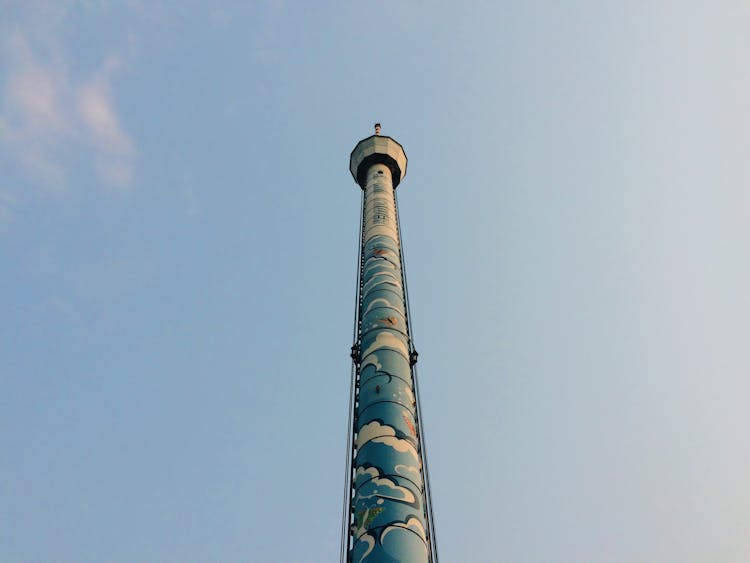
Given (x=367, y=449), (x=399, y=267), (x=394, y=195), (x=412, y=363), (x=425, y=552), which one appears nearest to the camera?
(x=425, y=552)

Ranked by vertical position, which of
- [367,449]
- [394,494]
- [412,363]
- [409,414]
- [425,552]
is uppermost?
[412,363]

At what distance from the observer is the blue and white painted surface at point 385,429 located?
1199 cm

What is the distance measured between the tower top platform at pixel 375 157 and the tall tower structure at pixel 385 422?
368cm

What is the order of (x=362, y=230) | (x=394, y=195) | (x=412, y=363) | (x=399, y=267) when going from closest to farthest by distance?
(x=412, y=363) → (x=399, y=267) → (x=362, y=230) → (x=394, y=195)

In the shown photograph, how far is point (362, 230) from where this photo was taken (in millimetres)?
22453

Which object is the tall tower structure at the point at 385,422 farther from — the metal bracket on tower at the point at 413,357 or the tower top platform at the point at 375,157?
the tower top platform at the point at 375,157

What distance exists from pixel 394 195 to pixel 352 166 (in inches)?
108

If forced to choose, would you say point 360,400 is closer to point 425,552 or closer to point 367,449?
point 367,449

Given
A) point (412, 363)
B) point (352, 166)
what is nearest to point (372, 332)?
point (412, 363)

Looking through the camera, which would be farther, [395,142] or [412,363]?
[395,142]

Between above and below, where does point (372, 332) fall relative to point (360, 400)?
above

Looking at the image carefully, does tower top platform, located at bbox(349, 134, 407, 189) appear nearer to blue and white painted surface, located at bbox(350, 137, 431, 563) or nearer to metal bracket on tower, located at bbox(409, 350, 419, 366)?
blue and white painted surface, located at bbox(350, 137, 431, 563)

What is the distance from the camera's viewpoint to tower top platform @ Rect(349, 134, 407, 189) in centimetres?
2572

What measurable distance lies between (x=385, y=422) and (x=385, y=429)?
0.70 feet
